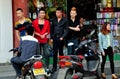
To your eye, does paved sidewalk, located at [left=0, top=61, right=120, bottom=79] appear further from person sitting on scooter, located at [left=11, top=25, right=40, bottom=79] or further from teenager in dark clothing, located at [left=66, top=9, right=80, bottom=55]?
person sitting on scooter, located at [left=11, top=25, right=40, bottom=79]

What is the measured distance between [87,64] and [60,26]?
1299 mm

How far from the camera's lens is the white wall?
1352 centimetres

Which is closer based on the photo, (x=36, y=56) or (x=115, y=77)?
(x=36, y=56)

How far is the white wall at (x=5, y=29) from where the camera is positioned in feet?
44.4

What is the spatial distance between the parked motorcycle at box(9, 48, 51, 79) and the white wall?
426cm

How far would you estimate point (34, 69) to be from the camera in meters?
8.98

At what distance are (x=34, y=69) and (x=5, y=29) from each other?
4880 mm

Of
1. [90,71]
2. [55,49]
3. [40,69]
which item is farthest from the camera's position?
[55,49]

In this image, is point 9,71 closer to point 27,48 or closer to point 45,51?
point 45,51

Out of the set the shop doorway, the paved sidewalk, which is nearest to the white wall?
the paved sidewalk

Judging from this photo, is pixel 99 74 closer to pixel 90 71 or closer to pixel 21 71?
pixel 90 71

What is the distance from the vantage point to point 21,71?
31.4 ft

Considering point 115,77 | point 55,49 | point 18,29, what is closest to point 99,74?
point 115,77

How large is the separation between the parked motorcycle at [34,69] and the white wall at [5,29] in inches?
168
